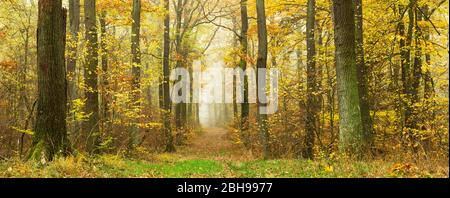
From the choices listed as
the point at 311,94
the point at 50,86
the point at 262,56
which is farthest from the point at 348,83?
the point at 50,86

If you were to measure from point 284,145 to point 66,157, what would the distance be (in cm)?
1007

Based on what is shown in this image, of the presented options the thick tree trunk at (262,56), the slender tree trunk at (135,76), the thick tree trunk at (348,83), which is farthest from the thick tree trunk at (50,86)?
the thick tree trunk at (262,56)

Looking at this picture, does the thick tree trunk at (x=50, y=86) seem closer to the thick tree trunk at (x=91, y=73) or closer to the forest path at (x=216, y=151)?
the thick tree trunk at (x=91, y=73)

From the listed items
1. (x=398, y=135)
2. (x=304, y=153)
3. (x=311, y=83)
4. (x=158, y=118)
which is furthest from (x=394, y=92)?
(x=158, y=118)

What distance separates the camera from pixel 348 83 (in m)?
10.6

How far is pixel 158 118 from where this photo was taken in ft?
75.7

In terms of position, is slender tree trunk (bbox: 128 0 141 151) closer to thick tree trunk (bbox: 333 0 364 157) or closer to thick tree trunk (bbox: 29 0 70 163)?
thick tree trunk (bbox: 29 0 70 163)

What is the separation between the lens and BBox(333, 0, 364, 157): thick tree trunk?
34.9ft

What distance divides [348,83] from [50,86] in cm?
709

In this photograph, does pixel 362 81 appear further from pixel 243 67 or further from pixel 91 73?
pixel 243 67

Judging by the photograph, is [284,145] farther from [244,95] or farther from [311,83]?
[244,95]

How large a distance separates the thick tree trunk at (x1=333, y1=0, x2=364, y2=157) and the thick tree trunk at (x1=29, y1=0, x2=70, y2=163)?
6.72m

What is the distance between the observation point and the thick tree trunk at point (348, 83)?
1062cm

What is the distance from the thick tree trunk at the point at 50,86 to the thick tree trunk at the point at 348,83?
6.72 meters
